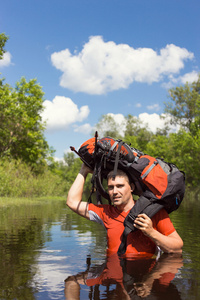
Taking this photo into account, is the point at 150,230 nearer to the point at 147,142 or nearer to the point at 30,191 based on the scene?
the point at 30,191

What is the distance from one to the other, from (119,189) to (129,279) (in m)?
1.24

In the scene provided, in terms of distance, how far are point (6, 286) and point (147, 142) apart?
2995 inches

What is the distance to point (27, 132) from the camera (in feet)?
122

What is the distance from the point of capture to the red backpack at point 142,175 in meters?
4.45

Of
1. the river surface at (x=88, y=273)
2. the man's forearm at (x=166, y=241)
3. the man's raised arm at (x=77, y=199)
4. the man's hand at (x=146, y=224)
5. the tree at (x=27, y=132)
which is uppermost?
the tree at (x=27, y=132)

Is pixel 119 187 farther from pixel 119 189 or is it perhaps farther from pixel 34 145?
pixel 34 145

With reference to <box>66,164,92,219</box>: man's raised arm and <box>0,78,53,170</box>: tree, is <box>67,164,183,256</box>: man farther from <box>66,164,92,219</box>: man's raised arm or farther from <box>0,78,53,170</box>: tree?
<box>0,78,53,170</box>: tree

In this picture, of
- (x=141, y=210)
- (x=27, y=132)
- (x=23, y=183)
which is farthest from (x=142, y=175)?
(x=27, y=132)

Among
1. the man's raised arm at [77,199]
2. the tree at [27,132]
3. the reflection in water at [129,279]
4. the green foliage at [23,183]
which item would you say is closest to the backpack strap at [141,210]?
the reflection in water at [129,279]

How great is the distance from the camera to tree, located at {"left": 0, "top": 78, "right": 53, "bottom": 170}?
1435 inches

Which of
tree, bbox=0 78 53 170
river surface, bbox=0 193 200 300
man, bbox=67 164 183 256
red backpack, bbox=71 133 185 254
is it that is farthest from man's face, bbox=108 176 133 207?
tree, bbox=0 78 53 170

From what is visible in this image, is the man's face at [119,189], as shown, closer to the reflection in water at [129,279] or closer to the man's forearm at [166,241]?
the man's forearm at [166,241]

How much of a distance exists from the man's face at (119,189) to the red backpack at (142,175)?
0.48 ft

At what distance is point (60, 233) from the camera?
9273mm
